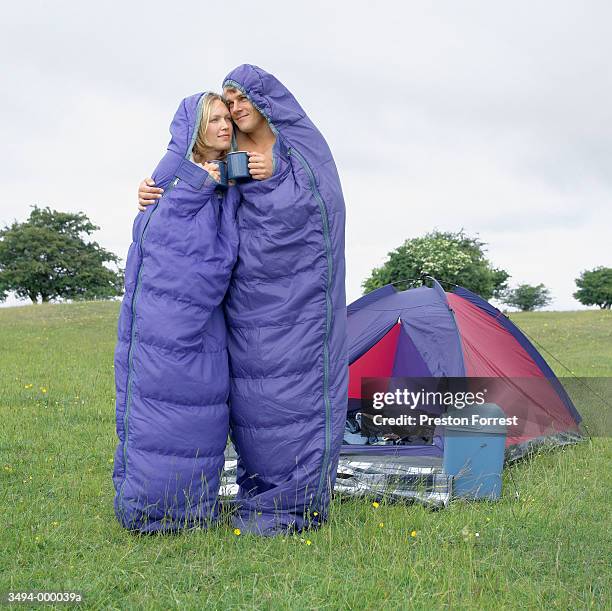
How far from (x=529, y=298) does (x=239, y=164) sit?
5679 cm

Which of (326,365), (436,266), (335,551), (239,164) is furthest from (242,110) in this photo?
(436,266)

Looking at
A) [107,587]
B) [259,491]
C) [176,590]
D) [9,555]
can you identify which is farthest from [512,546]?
[9,555]

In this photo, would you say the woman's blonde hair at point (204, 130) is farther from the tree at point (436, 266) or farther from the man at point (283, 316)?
the tree at point (436, 266)

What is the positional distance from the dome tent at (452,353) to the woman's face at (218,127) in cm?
265

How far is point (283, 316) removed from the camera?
426 cm

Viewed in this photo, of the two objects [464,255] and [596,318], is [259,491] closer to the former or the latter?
[596,318]

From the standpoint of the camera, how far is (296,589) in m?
3.43

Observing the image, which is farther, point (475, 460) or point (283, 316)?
point (475, 460)

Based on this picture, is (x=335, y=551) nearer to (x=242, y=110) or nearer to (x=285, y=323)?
(x=285, y=323)

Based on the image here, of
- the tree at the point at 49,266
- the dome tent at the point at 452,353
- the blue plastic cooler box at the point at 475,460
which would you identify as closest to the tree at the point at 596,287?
the tree at the point at 49,266

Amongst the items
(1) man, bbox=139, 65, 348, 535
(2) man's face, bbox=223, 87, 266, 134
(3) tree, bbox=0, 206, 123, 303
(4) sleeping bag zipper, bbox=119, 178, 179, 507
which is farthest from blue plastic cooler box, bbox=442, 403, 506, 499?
(3) tree, bbox=0, 206, 123, 303

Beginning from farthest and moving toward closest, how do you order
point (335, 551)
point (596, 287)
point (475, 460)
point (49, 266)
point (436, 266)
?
point (596, 287) < point (49, 266) < point (436, 266) < point (475, 460) < point (335, 551)

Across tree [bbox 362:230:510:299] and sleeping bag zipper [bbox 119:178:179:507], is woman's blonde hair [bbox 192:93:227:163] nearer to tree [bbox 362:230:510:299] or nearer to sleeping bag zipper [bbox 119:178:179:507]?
sleeping bag zipper [bbox 119:178:179:507]

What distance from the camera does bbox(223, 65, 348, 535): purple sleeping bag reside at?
423cm
